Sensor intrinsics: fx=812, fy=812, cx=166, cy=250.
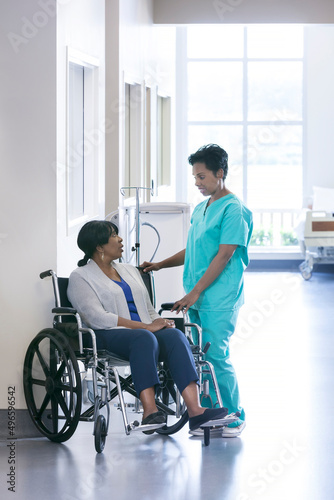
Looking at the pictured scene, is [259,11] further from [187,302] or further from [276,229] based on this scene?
[276,229]

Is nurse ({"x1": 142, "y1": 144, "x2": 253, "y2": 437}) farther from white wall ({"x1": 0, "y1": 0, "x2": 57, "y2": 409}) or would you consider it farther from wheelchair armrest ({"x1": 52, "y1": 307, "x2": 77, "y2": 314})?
white wall ({"x1": 0, "y1": 0, "x2": 57, "y2": 409})

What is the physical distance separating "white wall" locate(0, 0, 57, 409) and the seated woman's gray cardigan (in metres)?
0.18

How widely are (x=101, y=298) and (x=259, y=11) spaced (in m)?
3.94

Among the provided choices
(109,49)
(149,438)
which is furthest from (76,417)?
(109,49)

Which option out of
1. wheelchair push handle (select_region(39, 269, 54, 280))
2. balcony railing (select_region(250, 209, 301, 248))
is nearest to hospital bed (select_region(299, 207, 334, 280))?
balcony railing (select_region(250, 209, 301, 248))

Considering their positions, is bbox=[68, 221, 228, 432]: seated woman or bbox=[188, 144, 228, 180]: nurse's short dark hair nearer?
bbox=[68, 221, 228, 432]: seated woman

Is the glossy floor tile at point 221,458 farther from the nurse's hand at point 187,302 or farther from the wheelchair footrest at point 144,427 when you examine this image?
the nurse's hand at point 187,302

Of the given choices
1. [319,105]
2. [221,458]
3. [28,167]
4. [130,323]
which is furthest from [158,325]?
[319,105]

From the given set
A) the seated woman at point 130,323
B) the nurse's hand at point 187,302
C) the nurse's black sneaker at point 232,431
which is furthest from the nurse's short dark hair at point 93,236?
the nurse's black sneaker at point 232,431

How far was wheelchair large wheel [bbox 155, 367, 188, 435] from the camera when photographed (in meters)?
3.59

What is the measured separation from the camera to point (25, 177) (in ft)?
12.2

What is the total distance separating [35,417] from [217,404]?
2.73 ft

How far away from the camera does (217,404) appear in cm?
358

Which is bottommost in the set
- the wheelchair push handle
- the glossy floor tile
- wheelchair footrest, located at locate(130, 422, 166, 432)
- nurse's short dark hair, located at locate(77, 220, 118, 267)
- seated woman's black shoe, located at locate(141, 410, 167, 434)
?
the glossy floor tile
